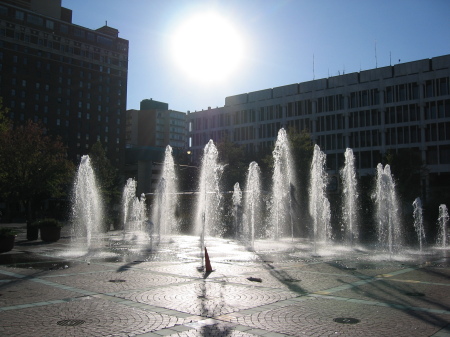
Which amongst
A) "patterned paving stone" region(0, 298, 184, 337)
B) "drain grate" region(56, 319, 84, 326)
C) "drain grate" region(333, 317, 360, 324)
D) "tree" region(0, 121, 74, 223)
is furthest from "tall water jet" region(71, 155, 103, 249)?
"drain grate" region(333, 317, 360, 324)

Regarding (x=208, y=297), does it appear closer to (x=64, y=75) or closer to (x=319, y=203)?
(x=319, y=203)

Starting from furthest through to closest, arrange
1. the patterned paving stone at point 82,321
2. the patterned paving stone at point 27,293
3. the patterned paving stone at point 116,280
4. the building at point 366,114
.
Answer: the building at point 366,114, the patterned paving stone at point 116,280, the patterned paving stone at point 27,293, the patterned paving stone at point 82,321

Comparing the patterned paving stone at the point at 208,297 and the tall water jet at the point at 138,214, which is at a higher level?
the tall water jet at the point at 138,214

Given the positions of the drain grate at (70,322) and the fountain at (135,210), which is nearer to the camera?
the drain grate at (70,322)

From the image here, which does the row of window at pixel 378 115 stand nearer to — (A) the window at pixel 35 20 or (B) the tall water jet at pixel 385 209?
(B) the tall water jet at pixel 385 209

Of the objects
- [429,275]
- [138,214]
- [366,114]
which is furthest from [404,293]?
[366,114]

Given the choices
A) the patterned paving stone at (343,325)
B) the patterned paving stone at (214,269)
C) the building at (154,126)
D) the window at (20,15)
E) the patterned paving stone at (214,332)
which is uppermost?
the window at (20,15)

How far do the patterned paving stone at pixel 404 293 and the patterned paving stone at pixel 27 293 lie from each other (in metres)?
5.31

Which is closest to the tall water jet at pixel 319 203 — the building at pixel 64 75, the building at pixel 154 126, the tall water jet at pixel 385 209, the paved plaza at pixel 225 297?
the tall water jet at pixel 385 209

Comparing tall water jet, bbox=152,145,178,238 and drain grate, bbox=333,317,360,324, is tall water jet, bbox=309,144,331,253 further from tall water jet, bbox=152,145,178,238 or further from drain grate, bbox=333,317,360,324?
drain grate, bbox=333,317,360,324

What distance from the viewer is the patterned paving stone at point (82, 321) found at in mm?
5582

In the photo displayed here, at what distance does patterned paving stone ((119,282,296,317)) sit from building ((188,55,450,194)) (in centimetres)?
4657

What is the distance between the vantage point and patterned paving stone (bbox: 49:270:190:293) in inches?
343

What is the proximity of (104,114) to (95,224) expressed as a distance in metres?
69.7
